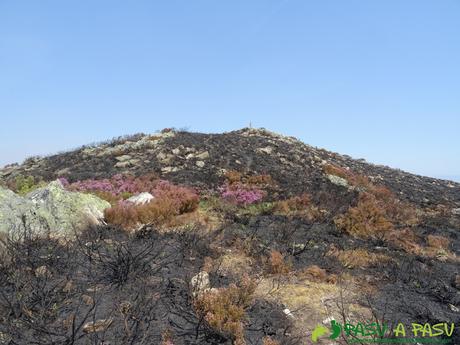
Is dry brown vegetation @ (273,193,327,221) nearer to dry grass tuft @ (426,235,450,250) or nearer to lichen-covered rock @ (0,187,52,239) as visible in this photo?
dry grass tuft @ (426,235,450,250)

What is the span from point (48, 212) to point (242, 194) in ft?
23.5

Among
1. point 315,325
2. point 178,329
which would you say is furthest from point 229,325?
point 315,325

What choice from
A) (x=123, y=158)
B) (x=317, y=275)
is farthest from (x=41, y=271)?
(x=123, y=158)

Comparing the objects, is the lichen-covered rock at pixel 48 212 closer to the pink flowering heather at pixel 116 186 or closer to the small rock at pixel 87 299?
the small rock at pixel 87 299

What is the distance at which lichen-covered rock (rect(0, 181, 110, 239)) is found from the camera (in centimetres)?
791

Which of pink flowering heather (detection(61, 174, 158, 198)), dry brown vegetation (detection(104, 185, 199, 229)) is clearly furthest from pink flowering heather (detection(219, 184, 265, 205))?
pink flowering heather (detection(61, 174, 158, 198))

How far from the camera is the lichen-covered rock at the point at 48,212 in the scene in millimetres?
7910

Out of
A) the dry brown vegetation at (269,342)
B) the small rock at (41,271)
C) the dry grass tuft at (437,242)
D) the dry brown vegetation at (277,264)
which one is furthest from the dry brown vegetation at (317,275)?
the dry grass tuft at (437,242)

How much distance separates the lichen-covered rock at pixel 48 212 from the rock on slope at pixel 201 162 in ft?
→ 20.8

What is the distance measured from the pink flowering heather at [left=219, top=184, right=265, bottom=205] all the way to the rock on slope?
1.00 meters

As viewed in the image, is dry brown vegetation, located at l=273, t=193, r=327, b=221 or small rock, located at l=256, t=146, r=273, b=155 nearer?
dry brown vegetation, located at l=273, t=193, r=327, b=221

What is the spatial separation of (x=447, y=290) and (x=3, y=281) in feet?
26.1

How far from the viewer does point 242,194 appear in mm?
14227

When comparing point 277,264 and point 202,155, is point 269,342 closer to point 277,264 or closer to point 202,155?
point 277,264
